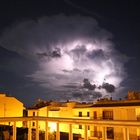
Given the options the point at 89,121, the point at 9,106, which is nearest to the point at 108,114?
the point at 9,106

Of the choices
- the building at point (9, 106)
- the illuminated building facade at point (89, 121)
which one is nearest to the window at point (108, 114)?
the illuminated building facade at point (89, 121)

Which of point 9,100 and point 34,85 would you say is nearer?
point 9,100

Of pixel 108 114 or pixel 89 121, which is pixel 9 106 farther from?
pixel 89 121

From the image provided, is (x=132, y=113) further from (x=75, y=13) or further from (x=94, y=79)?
(x=94, y=79)

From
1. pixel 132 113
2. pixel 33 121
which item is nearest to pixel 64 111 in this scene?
pixel 132 113

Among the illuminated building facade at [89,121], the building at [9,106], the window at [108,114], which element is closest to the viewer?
the illuminated building facade at [89,121]

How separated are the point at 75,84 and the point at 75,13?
2126 inches

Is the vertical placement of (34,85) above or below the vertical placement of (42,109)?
above

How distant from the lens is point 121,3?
23672 mm

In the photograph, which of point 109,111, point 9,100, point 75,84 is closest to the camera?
point 109,111

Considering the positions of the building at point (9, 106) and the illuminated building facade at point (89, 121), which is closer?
the illuminated building facade at point (89, 121)

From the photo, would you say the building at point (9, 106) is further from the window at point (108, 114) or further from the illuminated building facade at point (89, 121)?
the window at point (108, 114)

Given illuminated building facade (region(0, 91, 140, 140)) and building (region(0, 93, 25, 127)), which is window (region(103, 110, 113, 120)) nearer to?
illuminated building facade (region(0, 91, 140, 140))

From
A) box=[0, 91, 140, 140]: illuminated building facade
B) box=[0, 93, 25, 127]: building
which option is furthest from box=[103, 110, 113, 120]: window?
box=[0, 93, 25, 127]: building
